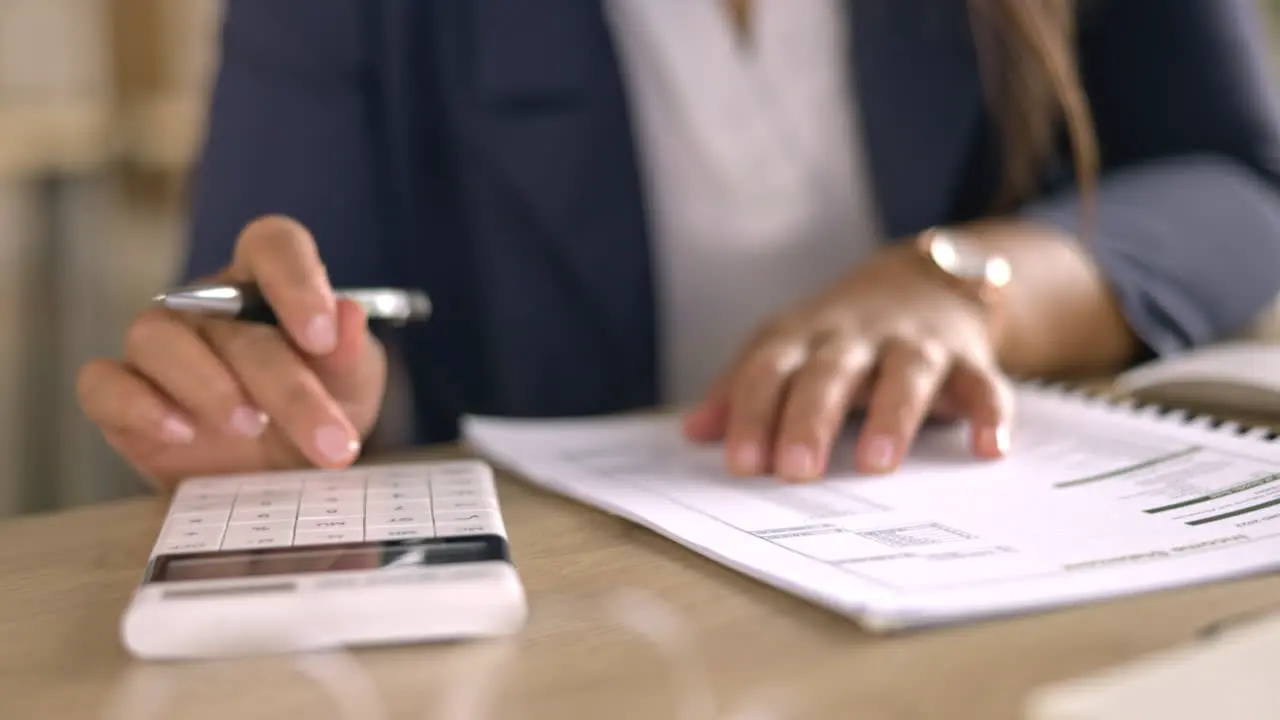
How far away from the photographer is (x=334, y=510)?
424mm

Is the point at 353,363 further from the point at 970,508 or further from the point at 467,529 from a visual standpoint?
the point at 970,508

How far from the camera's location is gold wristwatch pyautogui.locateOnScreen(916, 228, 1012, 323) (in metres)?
0.65

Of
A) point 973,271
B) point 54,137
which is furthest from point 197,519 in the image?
point 54,137

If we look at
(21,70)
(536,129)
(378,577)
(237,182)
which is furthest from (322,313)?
(21,70)

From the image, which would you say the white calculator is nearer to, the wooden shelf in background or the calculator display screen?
the calculator display screen

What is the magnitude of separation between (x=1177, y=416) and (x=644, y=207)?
1.36 feet

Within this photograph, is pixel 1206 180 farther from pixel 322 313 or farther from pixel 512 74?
pixel 322 313

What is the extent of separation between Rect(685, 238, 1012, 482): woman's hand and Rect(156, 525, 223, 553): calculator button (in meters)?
0.21

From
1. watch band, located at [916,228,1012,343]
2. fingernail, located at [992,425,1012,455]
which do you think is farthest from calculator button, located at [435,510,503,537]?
watch band, located at [916,228,1012,343]

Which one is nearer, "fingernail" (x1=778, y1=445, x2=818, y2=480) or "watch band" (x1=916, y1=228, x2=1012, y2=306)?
"fingernail" (x1=778, y1=445, x2=818, y2=480)

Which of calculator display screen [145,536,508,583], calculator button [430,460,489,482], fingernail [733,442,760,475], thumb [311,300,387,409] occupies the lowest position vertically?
fingernail [733,442,760,475]

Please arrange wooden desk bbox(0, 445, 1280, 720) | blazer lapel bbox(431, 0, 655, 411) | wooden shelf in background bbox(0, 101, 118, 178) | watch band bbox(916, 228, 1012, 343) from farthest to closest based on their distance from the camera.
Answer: wooden shelf in background bbox(0, 101, 118, 178), blazer lapel bbox(431, 0, 655, 411), watch band bbox(916, 228, 1012, 343), wooden desk bbox(0, 445, 1280, 720)

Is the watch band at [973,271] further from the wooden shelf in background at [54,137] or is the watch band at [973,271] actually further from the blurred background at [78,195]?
the wooden shelf in background at [54,137]

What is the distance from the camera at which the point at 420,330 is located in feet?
2.99
